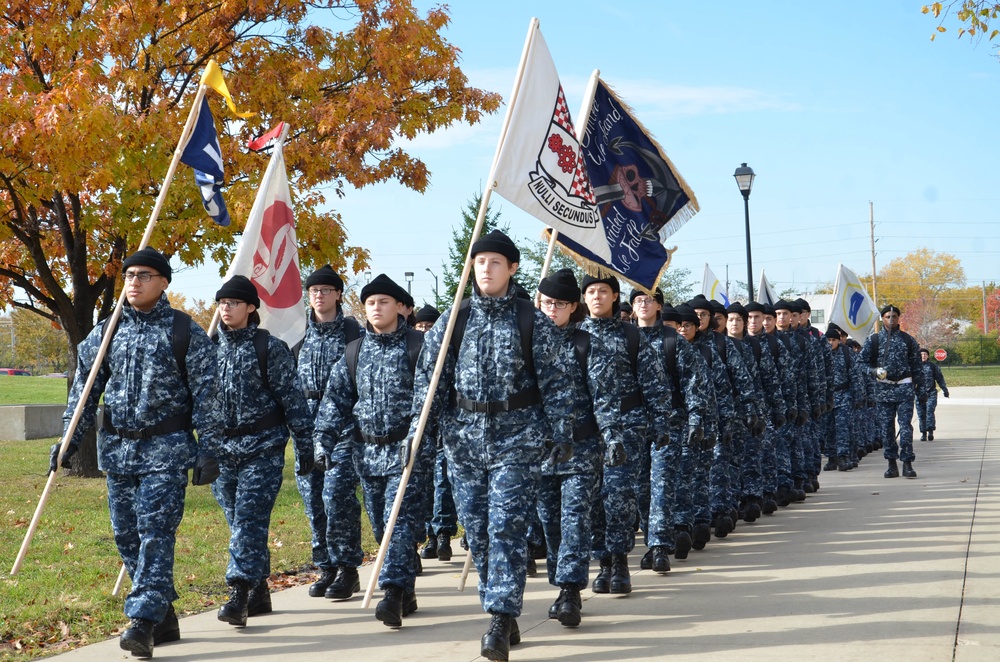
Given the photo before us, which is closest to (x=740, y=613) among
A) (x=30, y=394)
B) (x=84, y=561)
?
(x=84, y=561)

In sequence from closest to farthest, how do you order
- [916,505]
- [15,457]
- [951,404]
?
[916,505] < [15,457] < [951,404]

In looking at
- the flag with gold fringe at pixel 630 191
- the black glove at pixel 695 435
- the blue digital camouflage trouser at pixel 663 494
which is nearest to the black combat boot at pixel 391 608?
the blue digital camouflage trouser at pixel 663 494

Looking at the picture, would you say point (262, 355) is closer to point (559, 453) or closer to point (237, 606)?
point (237, 606)

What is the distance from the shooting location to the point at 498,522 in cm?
567

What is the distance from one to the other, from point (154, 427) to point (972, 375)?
64.1m

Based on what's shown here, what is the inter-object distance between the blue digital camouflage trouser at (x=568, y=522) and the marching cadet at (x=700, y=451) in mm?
1912

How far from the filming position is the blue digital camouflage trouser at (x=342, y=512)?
23.4 feet

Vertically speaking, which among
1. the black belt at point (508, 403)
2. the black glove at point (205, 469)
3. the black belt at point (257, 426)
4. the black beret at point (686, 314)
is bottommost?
the black glove at point (205, 469)

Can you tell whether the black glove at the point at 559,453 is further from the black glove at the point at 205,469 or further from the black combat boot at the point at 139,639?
the black combat boot at the point at 139,639

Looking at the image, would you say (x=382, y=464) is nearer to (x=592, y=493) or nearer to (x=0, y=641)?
(x=592, y=493)

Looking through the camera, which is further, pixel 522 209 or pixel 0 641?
pixel 522 209

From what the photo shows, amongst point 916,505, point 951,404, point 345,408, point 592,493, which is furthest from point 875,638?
point 951,404

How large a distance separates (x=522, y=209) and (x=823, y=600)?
3276 millimetres

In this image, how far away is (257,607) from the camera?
6.89 m
